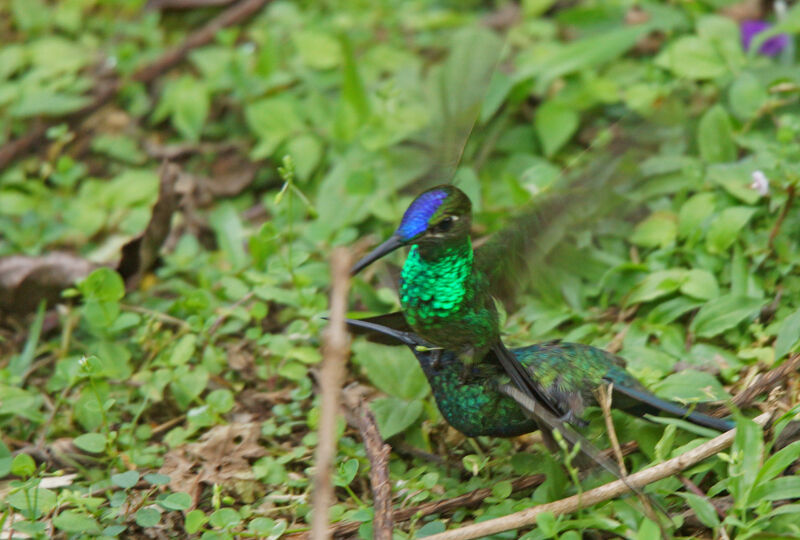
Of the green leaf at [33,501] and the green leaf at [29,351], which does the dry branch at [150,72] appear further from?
the green leaf at [33,501]

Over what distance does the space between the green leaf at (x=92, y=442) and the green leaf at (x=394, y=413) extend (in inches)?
34.5

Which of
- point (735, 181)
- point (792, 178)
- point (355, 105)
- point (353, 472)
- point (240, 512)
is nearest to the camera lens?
point (353, 472)

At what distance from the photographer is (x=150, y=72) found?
17.1 feet

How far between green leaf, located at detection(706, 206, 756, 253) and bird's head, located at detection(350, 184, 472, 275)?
149 centimetres

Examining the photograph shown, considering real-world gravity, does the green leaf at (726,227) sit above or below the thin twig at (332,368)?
below

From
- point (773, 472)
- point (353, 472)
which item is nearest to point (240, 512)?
point (353, 472)

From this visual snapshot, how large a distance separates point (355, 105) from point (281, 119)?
0.38 meters

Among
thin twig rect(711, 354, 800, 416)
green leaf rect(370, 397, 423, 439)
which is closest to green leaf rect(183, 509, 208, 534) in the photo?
green leaf rect(370, 397, 423, 439)

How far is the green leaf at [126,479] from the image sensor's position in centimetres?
276

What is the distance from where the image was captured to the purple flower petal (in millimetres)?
Answer: 4453

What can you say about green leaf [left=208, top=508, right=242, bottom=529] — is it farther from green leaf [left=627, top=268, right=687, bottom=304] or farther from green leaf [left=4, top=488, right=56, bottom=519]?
green leaf [left=627, top=268, right=687, bottom=304]

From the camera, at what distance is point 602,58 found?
15.0ft

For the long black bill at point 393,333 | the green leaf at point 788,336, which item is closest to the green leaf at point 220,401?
the long black bill at point 393,333

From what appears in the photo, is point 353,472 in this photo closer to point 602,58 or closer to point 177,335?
point 177,335
